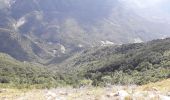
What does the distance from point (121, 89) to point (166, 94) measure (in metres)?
2.84

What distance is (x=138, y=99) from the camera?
2255cm

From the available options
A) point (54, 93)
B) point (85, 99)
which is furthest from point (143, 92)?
point (54, 93)

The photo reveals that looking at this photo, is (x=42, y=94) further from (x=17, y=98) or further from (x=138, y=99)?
(x=138, y=99)

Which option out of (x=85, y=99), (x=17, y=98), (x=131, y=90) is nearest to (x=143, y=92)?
(x=131, y=90)

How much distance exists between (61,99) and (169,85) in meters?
7.94

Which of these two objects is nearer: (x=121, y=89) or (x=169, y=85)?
(x=121, y=89)

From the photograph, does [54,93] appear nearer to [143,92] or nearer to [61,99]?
[61,99]

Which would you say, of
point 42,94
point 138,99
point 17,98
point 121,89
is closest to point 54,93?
point 42,94

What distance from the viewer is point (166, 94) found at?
24250mm

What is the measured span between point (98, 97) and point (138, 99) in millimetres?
2515

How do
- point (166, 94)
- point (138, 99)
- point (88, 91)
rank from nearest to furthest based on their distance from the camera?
point (138, 99) < point (166, 94) < point (88, 91)

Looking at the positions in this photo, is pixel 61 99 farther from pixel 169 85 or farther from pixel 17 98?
pixel 169 85

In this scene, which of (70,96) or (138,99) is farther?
(70,96)

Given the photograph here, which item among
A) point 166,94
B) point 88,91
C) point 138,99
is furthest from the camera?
point 88,91
